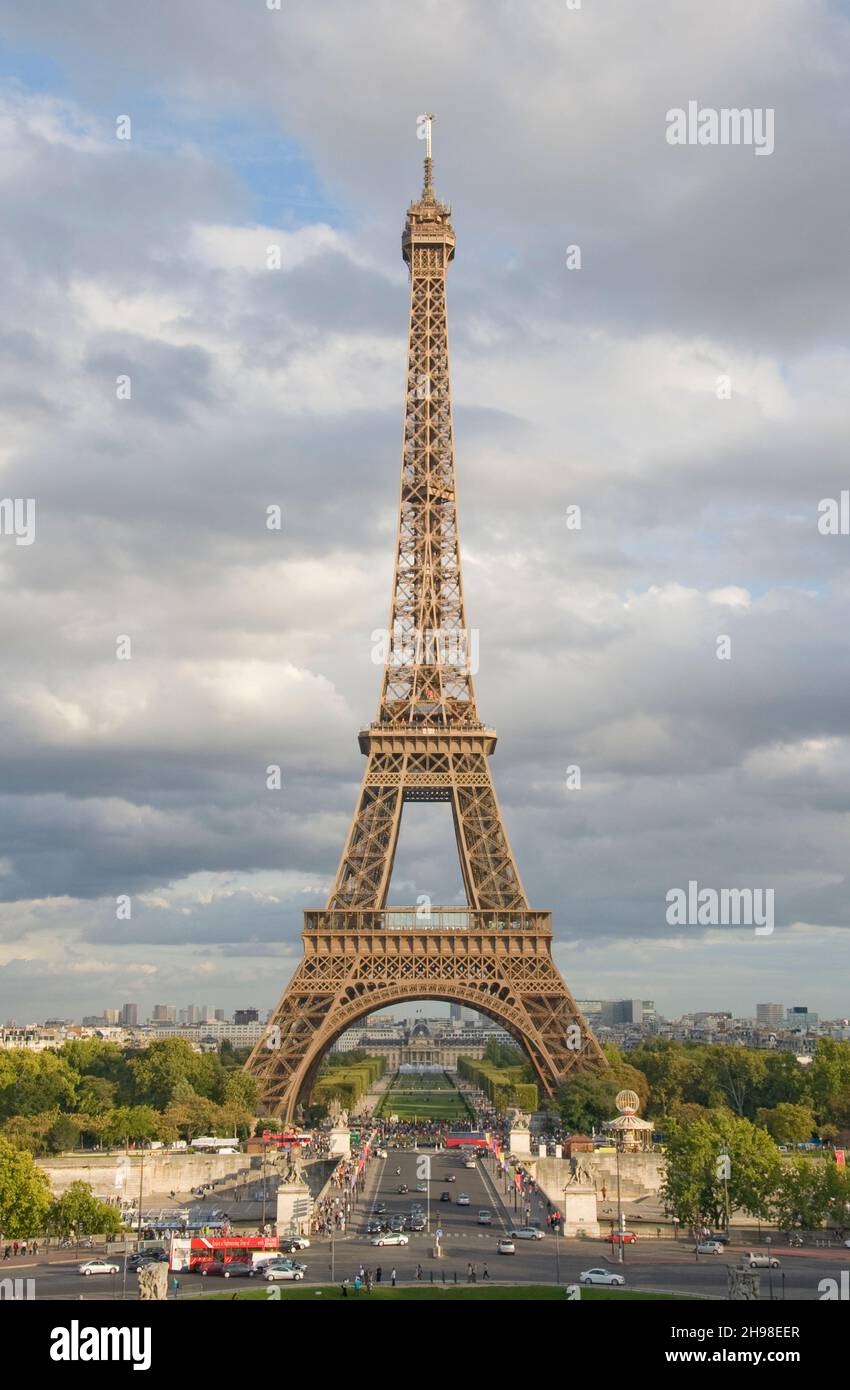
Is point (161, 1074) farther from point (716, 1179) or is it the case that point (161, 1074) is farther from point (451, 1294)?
point (451, 1294)

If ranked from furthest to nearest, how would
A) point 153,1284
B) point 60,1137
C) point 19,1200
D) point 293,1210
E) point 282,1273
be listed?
point 60,1137 → point 293,1210 → point 19,1200 → point 282,1273 → point 153,1284

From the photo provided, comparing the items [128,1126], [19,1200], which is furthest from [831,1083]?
[19,1200]

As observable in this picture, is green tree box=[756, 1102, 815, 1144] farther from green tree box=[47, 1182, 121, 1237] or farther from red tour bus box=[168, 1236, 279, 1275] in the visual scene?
red tour bus box=[168, 1236, 279, 1275]

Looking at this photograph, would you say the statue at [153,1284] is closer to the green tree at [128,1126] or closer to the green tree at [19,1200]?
the green tree at [19,1200]

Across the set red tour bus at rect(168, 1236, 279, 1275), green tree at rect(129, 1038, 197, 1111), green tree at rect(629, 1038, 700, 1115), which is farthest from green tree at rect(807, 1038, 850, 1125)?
red tour bus at rect(168, 1236, 279, 1275)

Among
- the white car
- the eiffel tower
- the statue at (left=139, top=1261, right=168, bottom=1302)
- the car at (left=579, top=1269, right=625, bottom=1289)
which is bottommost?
the white car

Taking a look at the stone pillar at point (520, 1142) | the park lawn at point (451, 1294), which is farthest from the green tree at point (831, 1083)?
the park lawn at point (451, 1294)

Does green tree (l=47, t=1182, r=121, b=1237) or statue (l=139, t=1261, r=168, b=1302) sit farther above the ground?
statue (l=139, t=1261, r=168, b=1302)

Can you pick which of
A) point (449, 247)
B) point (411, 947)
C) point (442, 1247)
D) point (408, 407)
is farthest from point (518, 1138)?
point (449, 247)
